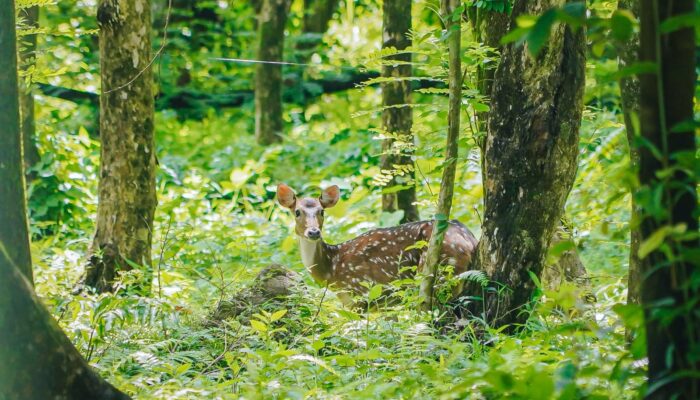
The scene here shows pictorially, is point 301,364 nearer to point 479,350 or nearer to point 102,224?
point 479,350

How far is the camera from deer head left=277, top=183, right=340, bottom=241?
8.64 meters

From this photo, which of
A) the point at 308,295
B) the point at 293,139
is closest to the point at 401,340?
the point at 308,295

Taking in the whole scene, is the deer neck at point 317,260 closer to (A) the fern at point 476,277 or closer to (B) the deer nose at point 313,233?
(B) the deer nose at point 313,233

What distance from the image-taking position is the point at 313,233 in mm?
8461

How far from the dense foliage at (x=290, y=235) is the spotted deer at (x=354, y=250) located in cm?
59

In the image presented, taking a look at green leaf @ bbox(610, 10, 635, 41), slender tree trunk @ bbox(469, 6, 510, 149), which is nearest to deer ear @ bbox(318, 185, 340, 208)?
slender tree trunk @ bbox(469, 6, 510, 149)

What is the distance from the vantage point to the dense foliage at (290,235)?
4.17 m

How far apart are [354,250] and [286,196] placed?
35.3 inches

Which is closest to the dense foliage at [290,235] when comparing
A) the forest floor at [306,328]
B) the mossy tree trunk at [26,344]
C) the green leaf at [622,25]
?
the forest floor at [306,328]

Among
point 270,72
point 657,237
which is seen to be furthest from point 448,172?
point 270,72

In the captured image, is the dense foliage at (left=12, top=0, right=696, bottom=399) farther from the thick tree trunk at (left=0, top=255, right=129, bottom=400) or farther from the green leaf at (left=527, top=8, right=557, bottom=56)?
the thick tree trunk at (left=0, top=255, right=129, bottom=400)

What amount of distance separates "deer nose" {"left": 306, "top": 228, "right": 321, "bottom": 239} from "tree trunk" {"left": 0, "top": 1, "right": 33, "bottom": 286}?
425 centimetres

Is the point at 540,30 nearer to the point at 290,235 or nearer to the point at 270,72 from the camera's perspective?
the point at 290,235

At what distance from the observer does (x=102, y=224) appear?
8250 mm
